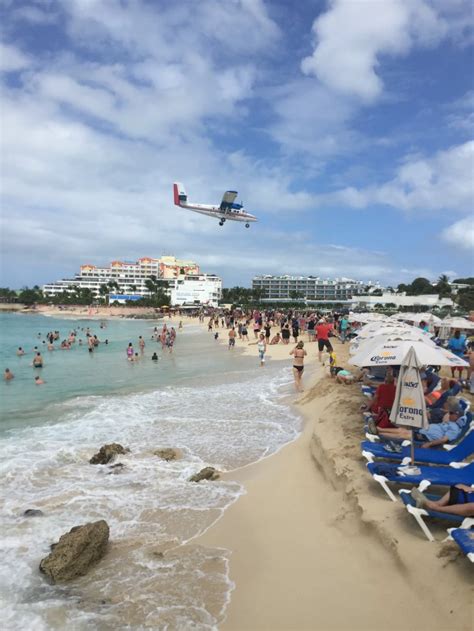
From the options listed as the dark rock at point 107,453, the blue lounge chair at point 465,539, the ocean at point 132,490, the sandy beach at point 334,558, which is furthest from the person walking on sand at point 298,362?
the blue lounge chair at point 465,539

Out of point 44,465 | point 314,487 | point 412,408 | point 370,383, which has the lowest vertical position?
point 44,465

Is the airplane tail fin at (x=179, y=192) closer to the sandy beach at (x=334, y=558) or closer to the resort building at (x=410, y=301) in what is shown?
the sandy beach at (x=334, y=558)

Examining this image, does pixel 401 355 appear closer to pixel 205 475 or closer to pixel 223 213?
pixel 205 475

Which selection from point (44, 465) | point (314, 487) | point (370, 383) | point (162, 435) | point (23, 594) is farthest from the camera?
point (370, 383)

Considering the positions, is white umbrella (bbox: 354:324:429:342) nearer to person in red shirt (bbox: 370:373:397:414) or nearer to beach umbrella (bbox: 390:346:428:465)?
person in red shirt (bbox: 370:373:397:414)

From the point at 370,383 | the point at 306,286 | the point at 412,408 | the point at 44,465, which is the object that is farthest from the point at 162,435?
the point at 306,286

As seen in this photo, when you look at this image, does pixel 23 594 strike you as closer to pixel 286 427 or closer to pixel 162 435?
pixel 162 435

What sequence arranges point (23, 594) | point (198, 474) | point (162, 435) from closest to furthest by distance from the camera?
point (23, 594) → point (198, 474) → point (162, 435)
